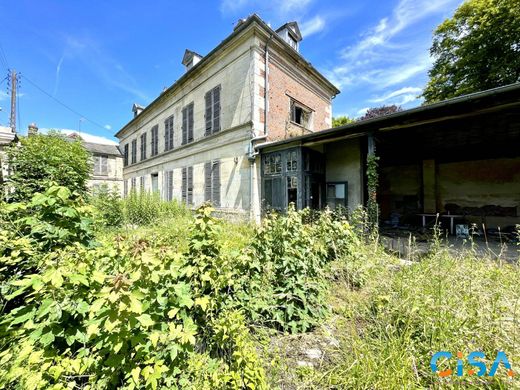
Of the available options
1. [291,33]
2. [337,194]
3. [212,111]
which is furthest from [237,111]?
[291,33]

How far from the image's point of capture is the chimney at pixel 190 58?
1240 centimetres

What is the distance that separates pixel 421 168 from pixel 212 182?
9740 millimetres

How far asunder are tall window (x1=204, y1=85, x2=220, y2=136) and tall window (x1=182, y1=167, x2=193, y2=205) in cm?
251

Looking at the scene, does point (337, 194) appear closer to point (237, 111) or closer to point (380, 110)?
point (237, 111)

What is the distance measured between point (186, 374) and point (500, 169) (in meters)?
12.3

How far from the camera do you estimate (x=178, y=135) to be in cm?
1277

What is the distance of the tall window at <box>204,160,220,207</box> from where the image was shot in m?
10.2

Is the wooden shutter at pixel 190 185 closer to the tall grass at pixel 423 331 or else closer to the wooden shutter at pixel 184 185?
the wooden shutter at pixel 184 185

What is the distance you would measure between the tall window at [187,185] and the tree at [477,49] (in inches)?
672

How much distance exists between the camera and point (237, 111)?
922cm

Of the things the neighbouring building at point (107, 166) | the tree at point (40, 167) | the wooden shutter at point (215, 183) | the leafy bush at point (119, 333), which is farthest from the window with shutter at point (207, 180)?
the neighbouring building at point (107, 166)

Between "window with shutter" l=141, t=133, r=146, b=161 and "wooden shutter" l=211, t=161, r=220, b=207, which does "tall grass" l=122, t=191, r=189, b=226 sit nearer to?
"wooden shutter" l=211, t=161, r=220, b=207

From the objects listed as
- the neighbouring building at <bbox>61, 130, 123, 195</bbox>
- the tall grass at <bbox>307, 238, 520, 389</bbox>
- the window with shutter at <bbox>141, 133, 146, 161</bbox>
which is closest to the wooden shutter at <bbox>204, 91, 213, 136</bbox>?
the window with shutter at <bbox>141, 133, 146, 161</bbox>

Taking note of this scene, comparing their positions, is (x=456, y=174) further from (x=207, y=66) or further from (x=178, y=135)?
(x=178, y=135)
